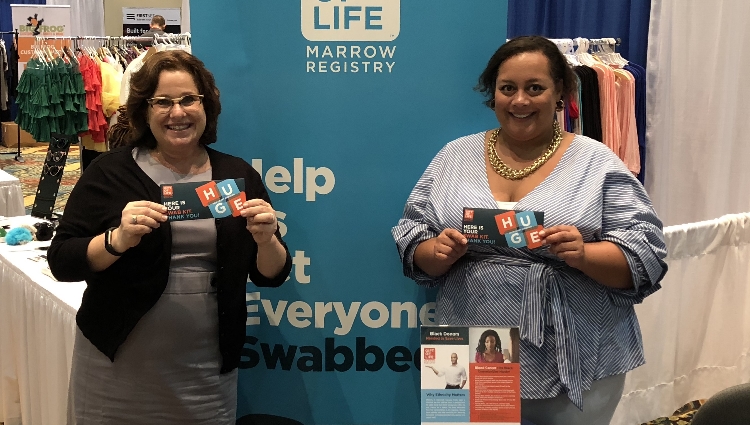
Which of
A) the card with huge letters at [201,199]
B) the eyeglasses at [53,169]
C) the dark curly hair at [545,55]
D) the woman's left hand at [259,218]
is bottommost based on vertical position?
the eyeglasses at [53,169]

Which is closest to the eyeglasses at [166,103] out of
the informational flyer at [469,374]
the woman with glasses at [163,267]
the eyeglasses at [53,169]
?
the woman with glasses at [163,267]

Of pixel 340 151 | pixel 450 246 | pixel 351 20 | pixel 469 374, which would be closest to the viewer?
pixel 469 374

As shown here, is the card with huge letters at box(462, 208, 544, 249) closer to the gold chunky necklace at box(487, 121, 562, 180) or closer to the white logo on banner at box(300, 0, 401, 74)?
the gold chunky necklace at box(487, 121, 562, 180)


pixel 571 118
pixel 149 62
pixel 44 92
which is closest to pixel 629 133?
pixel 571 118

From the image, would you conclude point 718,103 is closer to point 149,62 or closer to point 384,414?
point 384,414

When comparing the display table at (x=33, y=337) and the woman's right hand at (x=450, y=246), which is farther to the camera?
the display table at (x=33, y=337)

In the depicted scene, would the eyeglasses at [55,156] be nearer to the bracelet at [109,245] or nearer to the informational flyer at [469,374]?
the bracelet at [109,245]

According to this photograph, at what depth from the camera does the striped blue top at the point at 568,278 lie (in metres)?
1.83

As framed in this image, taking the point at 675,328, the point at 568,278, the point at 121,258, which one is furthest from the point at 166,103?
the point at 675,328

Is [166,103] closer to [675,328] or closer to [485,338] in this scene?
[485,338]

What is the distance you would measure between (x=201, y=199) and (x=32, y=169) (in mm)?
9146

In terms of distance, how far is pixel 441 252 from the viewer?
1.86 meters

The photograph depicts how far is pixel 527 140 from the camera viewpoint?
1933 millimetres

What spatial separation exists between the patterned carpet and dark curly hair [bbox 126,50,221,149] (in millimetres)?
5768
